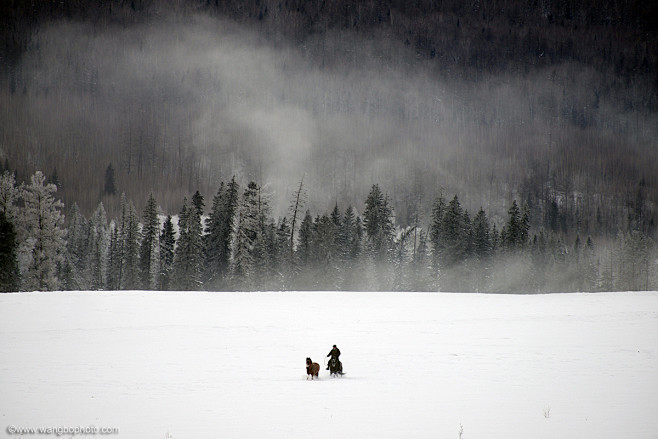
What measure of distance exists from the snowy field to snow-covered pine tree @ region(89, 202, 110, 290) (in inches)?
2129

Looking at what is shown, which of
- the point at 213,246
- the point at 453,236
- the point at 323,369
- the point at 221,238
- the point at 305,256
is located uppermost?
the point at 453,236

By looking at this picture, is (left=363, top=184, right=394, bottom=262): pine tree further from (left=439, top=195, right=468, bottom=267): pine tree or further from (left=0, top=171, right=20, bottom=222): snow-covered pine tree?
(left=0, top=171, right=20, bottom=222): snow-covered pine tree

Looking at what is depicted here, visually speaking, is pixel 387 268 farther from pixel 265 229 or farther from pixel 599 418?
pixel 599 418

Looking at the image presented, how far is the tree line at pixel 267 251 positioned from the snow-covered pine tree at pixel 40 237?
0.10 m

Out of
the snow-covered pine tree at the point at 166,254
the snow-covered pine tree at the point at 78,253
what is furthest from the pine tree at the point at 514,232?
the snow-covered pine tree at the point at 78,253

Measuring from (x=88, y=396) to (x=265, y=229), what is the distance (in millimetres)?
53872

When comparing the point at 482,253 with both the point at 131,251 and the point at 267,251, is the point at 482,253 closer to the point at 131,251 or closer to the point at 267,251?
the point at 267,251

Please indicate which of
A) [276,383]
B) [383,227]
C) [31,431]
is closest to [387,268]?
[383,227]

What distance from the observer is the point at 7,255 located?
4688 centimetres

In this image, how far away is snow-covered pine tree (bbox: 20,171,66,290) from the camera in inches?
1961

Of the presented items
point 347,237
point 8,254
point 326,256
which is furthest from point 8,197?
point 347,237

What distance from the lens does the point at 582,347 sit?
23547mm

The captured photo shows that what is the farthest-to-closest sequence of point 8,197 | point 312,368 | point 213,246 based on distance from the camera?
point 213,246 < point 8,197 < point 312,368

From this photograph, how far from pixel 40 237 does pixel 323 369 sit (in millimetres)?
41676
